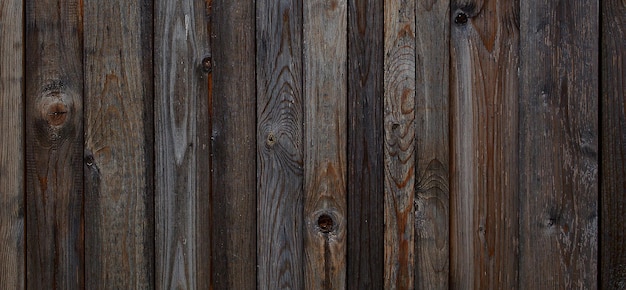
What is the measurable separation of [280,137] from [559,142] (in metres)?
0.67

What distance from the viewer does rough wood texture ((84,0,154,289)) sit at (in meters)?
1.16

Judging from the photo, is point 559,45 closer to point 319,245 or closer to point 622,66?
point 622,66

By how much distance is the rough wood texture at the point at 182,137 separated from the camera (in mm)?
1155

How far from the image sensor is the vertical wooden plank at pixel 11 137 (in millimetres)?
1161

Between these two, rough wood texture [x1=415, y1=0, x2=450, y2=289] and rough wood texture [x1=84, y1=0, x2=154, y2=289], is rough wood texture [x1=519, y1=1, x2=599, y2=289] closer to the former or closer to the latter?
rough wood texture [x1=415, y1=0, x2=450, y2=289]

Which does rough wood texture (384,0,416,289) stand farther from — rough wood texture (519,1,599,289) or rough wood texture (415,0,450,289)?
rough wood texture (519,1,599,289)

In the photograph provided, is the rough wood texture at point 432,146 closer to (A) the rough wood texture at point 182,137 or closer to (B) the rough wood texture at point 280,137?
(B) the rough wood texture at point 280,137

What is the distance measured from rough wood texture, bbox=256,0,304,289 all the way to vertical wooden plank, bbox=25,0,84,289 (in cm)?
45

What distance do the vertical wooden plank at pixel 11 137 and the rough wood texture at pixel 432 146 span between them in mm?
967

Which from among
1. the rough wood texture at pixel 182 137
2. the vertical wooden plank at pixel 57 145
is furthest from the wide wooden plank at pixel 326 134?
the vertical wooden plank at pixel 57 145

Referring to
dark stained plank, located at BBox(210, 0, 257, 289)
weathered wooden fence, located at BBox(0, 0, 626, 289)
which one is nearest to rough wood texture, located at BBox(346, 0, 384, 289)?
weathered wooden fence, located at BBox(0, 0, 626, 289)

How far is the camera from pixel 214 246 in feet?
3.81

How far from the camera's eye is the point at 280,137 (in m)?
1.15

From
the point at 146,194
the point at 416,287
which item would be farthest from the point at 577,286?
the point at 146,194
